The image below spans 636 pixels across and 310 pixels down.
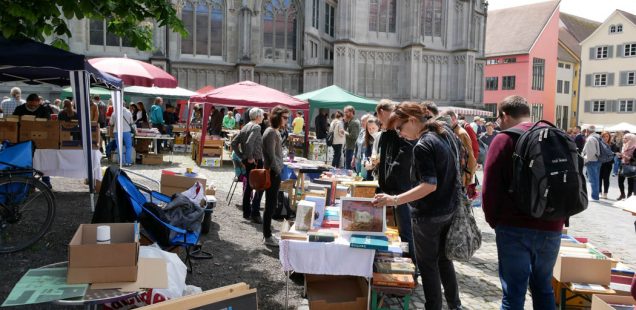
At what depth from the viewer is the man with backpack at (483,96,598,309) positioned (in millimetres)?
2980

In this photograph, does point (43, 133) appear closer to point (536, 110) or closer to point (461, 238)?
point (461, 238)

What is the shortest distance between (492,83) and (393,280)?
4338 cm

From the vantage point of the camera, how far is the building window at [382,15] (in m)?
27.7

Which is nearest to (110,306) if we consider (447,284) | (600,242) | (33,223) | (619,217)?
(447,284)

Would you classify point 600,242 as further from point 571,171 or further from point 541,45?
point 541,45

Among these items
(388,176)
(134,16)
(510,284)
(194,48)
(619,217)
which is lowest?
(619,217)

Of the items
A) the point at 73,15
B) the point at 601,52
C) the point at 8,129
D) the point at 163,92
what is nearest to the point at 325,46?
the point at 163,92

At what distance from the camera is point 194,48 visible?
25.9m

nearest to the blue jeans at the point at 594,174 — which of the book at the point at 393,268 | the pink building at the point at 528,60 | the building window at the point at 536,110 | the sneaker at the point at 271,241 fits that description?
the sneaker at the point at 271,241

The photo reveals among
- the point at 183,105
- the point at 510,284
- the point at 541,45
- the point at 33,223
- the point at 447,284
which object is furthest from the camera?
the point at 541,45

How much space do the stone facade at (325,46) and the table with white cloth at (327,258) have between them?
72.6 ft

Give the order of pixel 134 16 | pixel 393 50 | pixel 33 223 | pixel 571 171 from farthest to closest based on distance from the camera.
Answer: pixel 393 50, pixel 134 16, pixel 33 223, pixel 571 171

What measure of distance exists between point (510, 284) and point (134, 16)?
5512 mm

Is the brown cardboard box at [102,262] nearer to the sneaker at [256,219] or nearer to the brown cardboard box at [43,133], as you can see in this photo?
the sneaker at [256,219]
